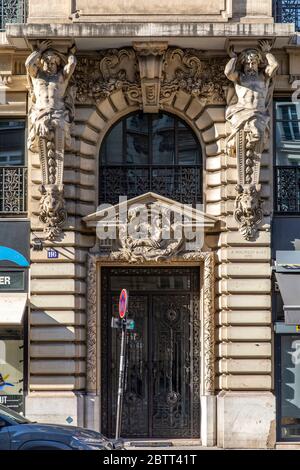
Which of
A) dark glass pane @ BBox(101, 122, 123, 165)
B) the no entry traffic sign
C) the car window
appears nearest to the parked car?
the car window

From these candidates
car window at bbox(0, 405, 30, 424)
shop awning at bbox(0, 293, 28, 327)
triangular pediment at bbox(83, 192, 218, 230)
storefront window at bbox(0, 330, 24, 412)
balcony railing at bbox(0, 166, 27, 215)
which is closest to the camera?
car window at bbox(0, 405, 30, 424)

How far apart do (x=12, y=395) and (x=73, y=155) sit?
514 centimetres

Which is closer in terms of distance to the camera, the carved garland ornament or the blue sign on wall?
the blue sign on wall

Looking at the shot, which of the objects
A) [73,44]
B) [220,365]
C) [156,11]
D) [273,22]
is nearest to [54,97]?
[73,44]

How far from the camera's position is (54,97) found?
2414cm

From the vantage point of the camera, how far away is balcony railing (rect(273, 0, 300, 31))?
82.7ft

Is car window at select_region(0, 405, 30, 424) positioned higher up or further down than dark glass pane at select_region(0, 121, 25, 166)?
further down

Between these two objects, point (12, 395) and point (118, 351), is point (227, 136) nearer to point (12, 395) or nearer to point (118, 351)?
point (118, 351)

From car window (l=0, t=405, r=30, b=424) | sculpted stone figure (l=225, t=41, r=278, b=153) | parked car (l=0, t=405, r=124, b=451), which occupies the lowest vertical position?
parked car (l=0, t=405, r=124, b=451)

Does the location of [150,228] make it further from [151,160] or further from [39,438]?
[39,438]

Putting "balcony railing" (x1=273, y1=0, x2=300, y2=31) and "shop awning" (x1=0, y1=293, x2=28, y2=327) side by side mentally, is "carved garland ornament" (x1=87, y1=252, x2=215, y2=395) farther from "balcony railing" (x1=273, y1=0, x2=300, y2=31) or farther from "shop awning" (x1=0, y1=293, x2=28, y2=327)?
"balcony railing" (x1=273, y1=0, x2=300, y2=31)

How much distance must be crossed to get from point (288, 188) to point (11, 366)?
692 centimetres

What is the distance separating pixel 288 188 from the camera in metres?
25.1

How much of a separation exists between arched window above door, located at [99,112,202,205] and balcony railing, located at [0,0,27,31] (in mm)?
3095
